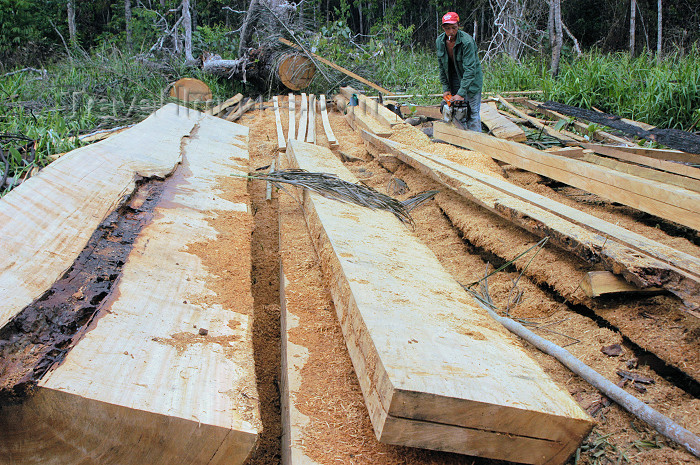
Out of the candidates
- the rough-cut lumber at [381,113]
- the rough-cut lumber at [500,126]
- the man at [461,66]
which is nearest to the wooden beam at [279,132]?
the rough-cut lumber at [381,113]

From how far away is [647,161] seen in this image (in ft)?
14.1

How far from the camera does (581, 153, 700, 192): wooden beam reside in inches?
147

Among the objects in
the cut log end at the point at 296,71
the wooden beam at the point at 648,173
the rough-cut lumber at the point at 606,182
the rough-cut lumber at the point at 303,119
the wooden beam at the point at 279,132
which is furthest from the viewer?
the cut log end at the point at 296,71

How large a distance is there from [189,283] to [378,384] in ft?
2.90

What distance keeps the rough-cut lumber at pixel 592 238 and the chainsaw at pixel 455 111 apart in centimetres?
259

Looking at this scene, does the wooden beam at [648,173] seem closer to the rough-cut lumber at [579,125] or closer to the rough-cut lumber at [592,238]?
the rough-cut lumber at [579,125]

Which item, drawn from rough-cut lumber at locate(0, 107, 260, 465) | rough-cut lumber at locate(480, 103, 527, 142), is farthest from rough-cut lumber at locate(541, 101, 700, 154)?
rough-cut lumber at locate(0, 107, 260, 465)

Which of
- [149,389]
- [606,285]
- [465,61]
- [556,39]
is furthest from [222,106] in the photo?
[149,389]

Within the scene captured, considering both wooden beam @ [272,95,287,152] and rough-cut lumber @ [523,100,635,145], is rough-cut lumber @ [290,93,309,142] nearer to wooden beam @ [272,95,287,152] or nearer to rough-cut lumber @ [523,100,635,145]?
wooden beam @ [272,95,287,152]

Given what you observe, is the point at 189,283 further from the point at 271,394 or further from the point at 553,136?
the point at 553,136

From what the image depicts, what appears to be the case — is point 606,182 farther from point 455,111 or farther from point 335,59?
point 335,59

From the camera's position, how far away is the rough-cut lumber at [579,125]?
5.64 metres

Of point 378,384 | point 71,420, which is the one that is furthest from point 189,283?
point 378,384

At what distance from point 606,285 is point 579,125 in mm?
4521
